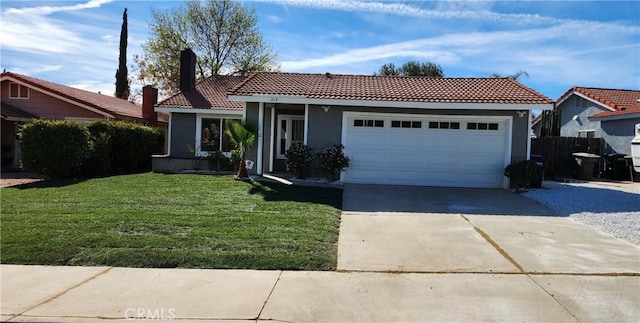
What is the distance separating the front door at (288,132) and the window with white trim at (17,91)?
1411 centimetres

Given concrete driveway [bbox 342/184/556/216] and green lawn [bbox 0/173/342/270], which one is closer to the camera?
green lawn [bbox 0/173/342/270]

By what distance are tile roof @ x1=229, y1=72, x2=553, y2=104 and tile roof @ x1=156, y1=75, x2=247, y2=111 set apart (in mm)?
2306

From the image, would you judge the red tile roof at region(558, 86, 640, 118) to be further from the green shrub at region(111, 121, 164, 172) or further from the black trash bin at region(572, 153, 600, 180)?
the green shrub at region(111, 121, 164, 172)

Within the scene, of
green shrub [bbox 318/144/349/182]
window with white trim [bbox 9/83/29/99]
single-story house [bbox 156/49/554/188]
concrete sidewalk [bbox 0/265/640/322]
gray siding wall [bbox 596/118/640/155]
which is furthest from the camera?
window with white trim [bbox 9/83/29/99]

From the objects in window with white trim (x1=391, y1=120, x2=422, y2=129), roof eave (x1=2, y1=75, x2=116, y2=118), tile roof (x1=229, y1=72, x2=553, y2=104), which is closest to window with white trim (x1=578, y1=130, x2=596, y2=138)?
tile roof (x1=229, y1=72, x2=553, y2=104)

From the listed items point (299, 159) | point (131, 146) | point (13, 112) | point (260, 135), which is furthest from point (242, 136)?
point (13, 112)

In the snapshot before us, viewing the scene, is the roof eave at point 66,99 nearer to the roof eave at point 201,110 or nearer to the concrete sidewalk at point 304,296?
the roof eave at point 201,110

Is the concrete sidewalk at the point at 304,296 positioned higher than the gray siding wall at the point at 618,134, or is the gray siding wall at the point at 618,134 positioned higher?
the gray siding wall at the point at 618,134

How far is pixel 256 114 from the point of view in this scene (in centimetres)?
1484

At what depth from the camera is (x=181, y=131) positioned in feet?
61.2

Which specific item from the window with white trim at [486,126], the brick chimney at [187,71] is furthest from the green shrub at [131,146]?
the window with white trim at [486,126]

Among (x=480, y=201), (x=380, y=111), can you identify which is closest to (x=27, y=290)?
(x=480, y=201)

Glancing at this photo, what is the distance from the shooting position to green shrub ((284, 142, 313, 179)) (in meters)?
13.9

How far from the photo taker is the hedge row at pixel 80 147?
47.5 ft
